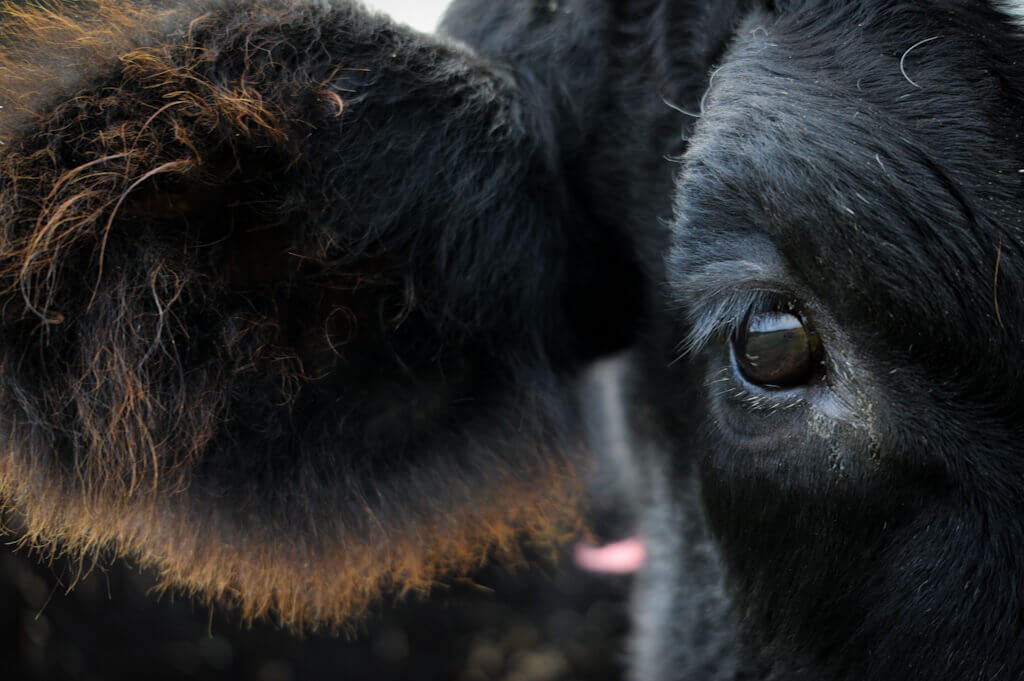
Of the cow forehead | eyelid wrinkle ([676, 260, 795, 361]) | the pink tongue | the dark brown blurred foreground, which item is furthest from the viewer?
the pink tongue

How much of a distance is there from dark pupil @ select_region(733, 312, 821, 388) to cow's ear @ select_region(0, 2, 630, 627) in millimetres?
348

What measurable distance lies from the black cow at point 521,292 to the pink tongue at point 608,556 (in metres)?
1.05

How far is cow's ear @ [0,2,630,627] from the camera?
105 cm

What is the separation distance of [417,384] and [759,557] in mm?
488

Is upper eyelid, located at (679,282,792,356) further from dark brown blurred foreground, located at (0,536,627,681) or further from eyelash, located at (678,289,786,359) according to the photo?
dark brown blurred foreground, located at (0,536,627,681)

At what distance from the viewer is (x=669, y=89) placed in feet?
4.16

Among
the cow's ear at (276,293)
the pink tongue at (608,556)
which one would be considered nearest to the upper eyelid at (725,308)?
the cow's ear at (276,293)

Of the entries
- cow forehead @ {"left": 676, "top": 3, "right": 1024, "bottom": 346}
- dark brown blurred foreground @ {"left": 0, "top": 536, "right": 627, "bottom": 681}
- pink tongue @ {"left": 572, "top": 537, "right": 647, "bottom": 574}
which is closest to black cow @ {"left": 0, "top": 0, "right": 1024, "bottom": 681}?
cow forehead @ {"left": 676, "top": 3, "right": 1024, "bottom": 346}

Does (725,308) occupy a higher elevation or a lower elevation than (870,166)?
lower

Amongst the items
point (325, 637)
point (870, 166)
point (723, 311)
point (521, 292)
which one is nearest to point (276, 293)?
point (521, 292)

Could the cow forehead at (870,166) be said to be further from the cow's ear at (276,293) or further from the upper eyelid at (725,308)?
the cow's ear at (276,293)

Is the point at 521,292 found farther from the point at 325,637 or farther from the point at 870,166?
the point at 325,637

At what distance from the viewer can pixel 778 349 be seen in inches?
40.5

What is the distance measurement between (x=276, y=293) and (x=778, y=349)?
1.93ft
